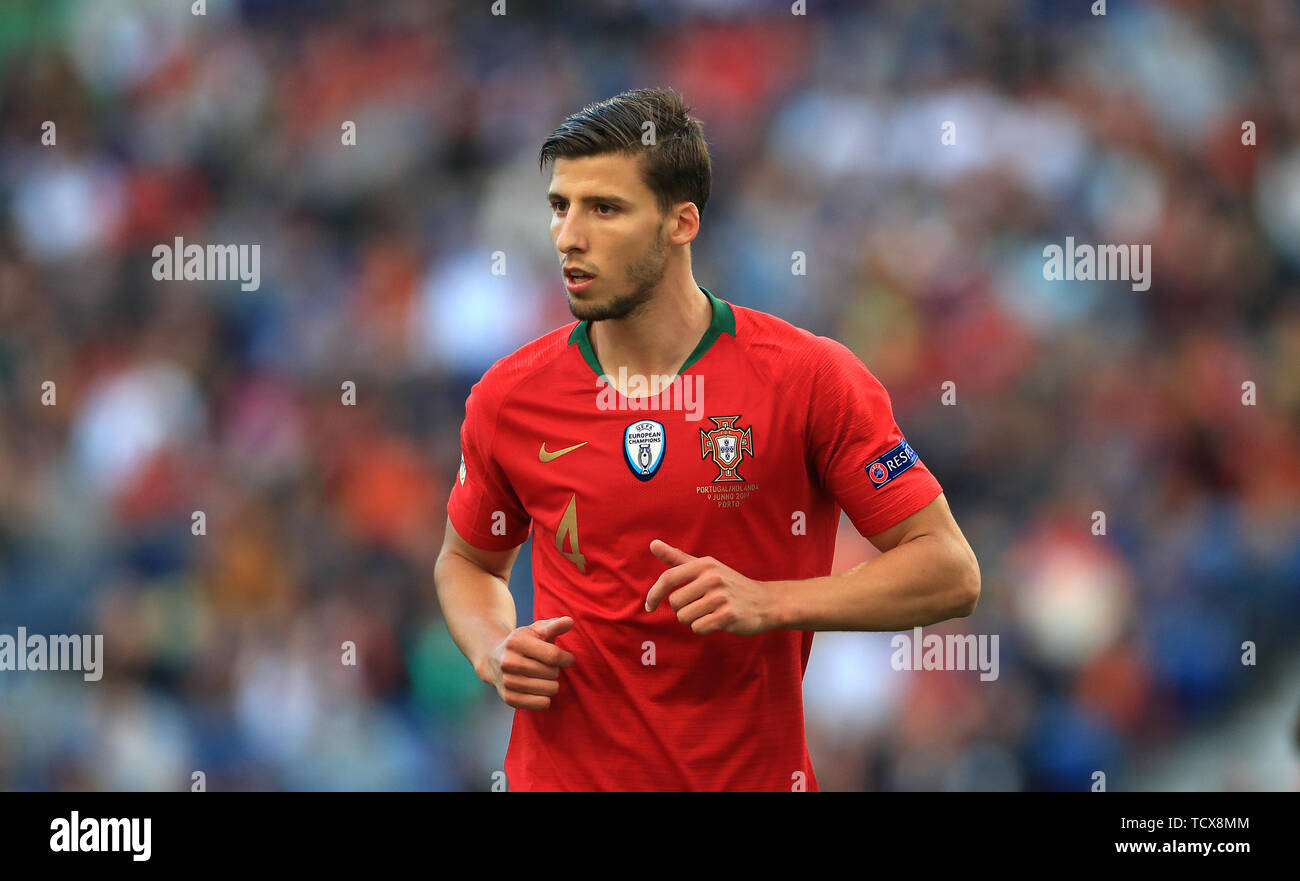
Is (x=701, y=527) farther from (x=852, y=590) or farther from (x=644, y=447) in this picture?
(x=852, y=590)

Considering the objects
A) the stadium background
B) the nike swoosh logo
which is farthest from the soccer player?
A: the stadium background

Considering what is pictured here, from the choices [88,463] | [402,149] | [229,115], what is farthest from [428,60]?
[88,463]

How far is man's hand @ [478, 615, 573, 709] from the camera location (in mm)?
2281

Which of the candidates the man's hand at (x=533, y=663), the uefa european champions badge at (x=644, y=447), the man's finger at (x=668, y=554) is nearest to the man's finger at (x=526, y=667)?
the man's hand at (x=533, y=663)

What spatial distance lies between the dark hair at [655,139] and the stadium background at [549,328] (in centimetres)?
254

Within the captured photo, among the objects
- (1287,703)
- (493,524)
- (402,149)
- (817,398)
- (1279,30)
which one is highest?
(1279,30)

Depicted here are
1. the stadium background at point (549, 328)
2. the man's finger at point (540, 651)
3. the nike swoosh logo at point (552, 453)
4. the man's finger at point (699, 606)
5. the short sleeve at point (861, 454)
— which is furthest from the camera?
the stadium background at point (549, 328)

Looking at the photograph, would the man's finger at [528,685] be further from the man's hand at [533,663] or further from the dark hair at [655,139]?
the dark hair at [655,139]

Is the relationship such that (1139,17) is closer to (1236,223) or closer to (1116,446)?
(1236,223)

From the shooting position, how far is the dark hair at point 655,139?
97.4 inches

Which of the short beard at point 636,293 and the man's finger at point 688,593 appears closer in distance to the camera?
the man's finger at point 688,593

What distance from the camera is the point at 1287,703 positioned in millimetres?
4785

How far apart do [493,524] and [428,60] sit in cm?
355

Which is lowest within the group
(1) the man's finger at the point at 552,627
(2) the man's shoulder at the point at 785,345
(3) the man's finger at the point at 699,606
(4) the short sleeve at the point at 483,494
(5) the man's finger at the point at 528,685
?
(5) the man's finger at the point at 528,685
